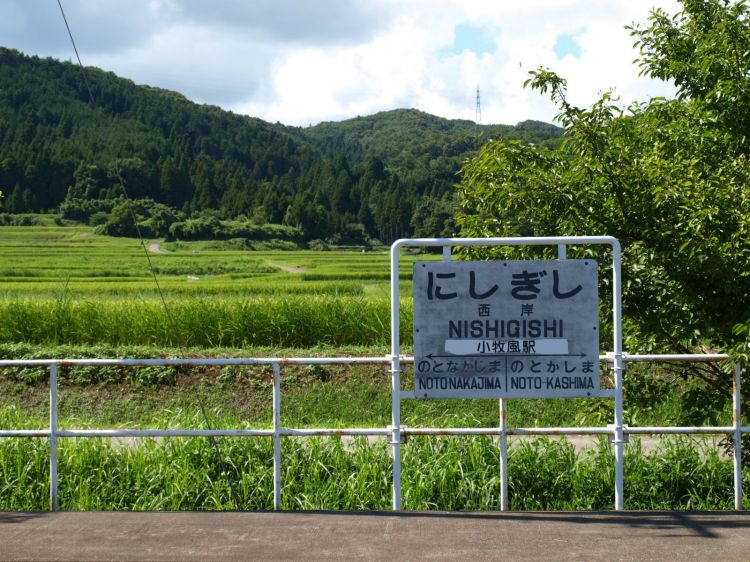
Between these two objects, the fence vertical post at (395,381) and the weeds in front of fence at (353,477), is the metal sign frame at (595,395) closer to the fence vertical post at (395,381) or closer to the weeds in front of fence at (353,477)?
the fence vertical post at (395,381)

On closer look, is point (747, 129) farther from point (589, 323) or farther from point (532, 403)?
point (532, 403)

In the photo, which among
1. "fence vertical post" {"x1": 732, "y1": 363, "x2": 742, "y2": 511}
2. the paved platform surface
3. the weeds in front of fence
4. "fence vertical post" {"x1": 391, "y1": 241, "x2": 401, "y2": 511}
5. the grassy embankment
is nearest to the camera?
the paved platform surface

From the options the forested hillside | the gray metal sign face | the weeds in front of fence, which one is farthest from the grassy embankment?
the forested hillside

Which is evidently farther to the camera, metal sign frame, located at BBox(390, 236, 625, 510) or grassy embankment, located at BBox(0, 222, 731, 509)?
grassy embankment, located at BBox(0, 222, 731, 509)

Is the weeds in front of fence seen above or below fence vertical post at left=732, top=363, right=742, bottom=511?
below

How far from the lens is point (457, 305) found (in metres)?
5.42

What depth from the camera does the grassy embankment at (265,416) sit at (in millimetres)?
6953

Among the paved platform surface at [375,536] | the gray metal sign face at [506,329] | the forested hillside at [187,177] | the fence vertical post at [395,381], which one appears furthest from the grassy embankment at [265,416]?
the forested hillside at [187,177]

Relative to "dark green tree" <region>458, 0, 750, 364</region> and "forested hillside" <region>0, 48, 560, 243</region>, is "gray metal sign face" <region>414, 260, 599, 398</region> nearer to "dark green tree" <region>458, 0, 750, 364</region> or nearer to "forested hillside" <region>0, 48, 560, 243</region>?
"dark green tree" <region>458, 0, 750, 364</region>

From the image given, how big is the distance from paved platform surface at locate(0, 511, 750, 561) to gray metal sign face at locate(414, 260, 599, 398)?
0.78 meters

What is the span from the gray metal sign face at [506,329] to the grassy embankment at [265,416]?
5.23 feet

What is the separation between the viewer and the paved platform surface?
4.57 meters

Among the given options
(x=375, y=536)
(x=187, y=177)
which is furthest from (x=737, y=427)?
(x=187, y=177)

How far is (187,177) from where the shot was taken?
116 m
